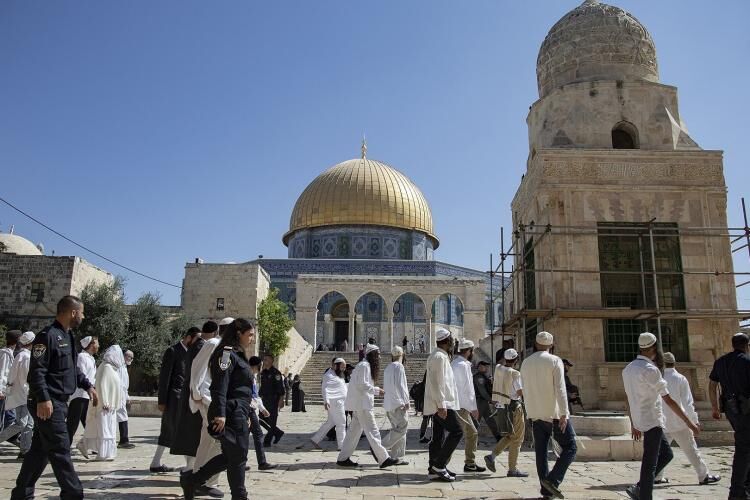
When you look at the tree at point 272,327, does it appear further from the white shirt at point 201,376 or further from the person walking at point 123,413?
the white shirt at point 201,376

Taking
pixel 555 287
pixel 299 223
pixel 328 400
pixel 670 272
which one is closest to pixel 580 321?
pixel 555 287

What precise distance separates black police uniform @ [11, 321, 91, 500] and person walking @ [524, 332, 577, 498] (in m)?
3.30

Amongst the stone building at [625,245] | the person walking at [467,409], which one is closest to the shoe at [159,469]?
the person walking at [467,409]

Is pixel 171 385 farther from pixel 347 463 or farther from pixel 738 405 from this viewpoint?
pixel 738 405

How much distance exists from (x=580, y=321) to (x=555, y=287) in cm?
64

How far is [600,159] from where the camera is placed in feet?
33.8

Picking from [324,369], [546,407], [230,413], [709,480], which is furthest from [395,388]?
[324,369]

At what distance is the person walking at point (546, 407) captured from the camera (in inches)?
190

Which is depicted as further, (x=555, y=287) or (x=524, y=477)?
(x=555, y=287)

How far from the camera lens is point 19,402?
271 inches

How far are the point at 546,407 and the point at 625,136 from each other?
7988mm

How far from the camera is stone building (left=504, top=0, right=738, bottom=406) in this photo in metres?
9.60

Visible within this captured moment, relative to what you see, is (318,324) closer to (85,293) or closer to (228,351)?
(85,293)

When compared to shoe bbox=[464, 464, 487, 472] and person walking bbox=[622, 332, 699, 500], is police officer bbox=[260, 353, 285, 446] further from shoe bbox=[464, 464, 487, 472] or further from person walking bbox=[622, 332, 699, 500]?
person walking bbox=[622, 332, 699, 500]
